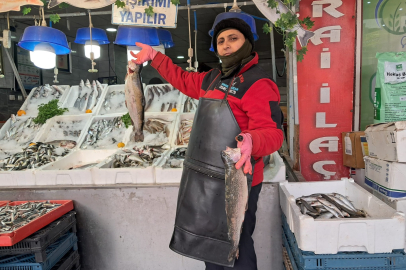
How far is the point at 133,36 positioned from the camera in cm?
371

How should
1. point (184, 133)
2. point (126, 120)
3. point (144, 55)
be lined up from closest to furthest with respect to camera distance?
1. point (144, 55)
2. point (184, 133)
3. point (126, 120)

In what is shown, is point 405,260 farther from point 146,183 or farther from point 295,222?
point 146,183

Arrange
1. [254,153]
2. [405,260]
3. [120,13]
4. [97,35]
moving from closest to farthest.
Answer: [254,153], [405,260], [120,13], [97,35]

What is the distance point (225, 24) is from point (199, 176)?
1140 mm

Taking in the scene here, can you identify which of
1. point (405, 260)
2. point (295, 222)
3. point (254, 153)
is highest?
point (254, 153)

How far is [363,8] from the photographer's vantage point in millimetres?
4117

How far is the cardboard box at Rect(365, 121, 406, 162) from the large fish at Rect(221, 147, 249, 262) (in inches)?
72.6

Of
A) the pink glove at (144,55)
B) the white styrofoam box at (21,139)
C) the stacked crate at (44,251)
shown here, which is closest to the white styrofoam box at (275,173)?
the pink glove at (144,55)

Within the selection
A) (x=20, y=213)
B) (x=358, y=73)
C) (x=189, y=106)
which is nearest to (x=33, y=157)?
(x=20, y=213)

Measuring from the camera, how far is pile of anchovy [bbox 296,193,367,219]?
2.36 m

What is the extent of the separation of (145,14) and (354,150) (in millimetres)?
3062

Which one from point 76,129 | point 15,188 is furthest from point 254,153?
point 76,129

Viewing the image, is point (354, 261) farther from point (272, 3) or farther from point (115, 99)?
point (115, 99)

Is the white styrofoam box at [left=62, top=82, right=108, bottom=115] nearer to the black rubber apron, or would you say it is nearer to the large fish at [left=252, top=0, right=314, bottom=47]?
the large fish at [left=252, top=0, right=314, bottom=47]
